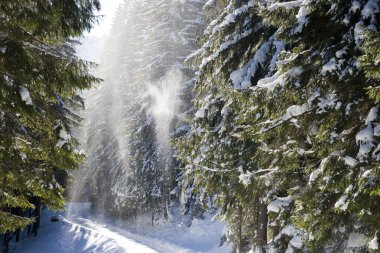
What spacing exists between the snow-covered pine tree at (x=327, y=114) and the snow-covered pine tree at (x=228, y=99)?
2.36 metres

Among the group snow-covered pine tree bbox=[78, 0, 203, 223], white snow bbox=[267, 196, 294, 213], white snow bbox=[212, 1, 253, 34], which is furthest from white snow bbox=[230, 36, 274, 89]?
snow-covered pine tree bbox=[78, 0, 203, 223]

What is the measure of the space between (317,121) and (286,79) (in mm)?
901

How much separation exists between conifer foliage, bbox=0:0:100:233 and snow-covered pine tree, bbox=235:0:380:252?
318cm

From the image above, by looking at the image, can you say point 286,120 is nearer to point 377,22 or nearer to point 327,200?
point 327,200

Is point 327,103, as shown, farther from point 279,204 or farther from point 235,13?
point 235,13

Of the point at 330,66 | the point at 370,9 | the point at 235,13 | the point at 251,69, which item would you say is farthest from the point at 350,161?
the point at 235,13

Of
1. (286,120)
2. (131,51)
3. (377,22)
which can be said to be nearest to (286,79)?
(286,120)

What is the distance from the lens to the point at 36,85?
6.38 metres

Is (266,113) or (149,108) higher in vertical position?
(149,108)

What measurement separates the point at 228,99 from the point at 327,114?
199 inches

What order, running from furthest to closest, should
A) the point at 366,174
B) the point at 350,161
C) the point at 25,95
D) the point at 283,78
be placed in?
the point at 283,78 → the point at 25,95 → the point at 350,161 → the point at 366,174

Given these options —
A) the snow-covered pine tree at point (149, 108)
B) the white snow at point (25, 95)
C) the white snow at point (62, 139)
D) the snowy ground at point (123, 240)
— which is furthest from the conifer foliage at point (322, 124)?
the snow-covered pine tree at point (149, 108)

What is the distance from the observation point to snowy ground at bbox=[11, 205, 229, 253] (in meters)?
24.4

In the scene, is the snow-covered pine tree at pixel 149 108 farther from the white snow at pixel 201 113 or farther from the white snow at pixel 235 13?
the white snow at pixel 235 13
